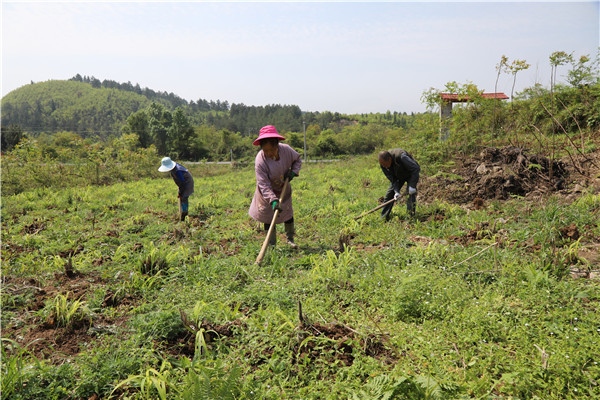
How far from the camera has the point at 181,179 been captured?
7035mm

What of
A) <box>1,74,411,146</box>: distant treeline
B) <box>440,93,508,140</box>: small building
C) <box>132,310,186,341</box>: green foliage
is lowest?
<box>132,310,186,341</box>: green foliage

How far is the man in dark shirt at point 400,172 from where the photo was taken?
5777 millimetres

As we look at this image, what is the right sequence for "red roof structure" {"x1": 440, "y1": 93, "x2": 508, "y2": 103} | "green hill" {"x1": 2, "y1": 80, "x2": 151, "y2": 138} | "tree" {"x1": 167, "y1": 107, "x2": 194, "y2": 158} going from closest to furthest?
"red roof structure" {"x1": 440, "y1": 93, "x2": 508, "y2": 103} → "tree" {"x1": 167, "y1": 107, "x2": 194, "y2": 158} → "green hill" {"x1": 2, "y1": 80, "x2": 151, "y2": 138}

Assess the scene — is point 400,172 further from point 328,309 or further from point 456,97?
point 456,97

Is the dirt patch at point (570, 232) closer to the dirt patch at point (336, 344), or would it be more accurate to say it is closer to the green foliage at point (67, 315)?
the dirt patch at point (336, 344)

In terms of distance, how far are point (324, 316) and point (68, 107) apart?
135m

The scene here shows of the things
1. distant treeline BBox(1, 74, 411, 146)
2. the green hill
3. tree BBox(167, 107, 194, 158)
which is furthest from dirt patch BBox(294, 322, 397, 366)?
the green hill

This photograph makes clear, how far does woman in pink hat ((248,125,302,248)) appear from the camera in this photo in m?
4.63

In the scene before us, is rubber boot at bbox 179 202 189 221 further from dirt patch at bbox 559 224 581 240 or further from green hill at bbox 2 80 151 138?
green hill at bbox 2 80 151 138

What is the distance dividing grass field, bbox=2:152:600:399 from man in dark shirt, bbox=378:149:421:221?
0.70m

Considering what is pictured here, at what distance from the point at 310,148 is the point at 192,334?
4520 cm

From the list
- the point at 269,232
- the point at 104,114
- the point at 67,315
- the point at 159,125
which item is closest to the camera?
the point at 67,315

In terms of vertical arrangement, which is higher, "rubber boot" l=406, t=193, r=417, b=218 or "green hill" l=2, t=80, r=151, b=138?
"green hill" l=2, t=80, r=151, b=138

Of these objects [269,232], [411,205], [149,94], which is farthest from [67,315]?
[149,94]
